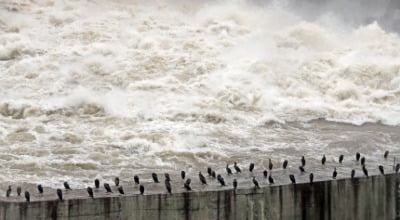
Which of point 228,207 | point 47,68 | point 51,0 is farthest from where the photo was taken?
point 51,0

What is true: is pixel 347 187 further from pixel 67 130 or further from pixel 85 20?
pixel 85 20

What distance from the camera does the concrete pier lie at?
8.20m

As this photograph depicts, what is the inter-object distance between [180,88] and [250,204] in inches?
449

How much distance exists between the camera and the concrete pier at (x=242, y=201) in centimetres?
820

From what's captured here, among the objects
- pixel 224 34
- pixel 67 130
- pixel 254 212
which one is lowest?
pixel 254 212

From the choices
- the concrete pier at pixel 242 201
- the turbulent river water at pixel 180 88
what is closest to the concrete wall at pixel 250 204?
the concrete pier at pixel 242 201

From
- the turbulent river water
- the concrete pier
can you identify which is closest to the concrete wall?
the concrete pier

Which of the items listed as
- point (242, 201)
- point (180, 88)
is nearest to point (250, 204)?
point (242, 201)

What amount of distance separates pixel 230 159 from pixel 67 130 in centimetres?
454

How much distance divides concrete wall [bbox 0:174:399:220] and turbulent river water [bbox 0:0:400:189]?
11.3 ft

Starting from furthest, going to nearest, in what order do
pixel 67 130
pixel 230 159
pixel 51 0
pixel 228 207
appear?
pixel 51 0 → pixel 67 130 → pixel 230 159 → pixel 228 207

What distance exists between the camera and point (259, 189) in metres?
9.03

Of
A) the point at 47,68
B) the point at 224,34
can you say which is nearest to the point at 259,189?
the point at 47,68

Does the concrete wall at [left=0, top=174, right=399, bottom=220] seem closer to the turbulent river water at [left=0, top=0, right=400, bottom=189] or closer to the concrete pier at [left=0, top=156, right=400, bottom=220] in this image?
the concrete pier at [left=0, top=156, right=400, bottom=220]
